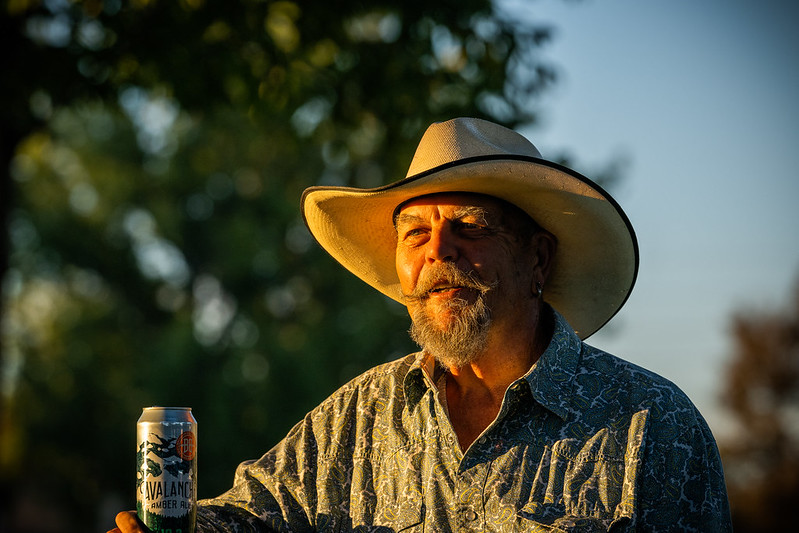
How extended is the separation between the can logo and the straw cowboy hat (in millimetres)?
1156

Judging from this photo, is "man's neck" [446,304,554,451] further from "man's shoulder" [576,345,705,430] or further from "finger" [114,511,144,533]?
"finger" [114,511,144,533]

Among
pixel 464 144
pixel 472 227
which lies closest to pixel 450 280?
pixel 472 227

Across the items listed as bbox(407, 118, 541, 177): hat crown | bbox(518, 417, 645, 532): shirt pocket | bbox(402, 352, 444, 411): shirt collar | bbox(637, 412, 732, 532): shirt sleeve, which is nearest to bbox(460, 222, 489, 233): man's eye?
bbox(407, 118, 541, 177): hat crown

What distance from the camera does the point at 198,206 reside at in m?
18.1

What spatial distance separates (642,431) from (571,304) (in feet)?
3.01

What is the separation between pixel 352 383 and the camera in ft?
10.7

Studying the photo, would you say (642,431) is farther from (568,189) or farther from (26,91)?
(26,91)

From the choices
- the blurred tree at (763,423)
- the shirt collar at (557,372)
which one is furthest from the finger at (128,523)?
the blurred tree at (763,423)

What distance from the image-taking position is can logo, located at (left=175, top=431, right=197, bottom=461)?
2.23 m

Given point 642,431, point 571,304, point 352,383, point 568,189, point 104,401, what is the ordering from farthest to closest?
1. point 104,401
2. point 571,304
3. point 352,383
4. point 568,189
5. point 642,431

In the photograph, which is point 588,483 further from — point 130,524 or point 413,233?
point 130,524

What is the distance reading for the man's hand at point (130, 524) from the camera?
2.22m

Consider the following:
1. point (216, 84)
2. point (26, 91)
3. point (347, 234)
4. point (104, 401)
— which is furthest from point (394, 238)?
point (104, 401)

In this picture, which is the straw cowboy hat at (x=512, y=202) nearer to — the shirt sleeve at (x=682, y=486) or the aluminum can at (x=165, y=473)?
the shirt sleeve at (x=682, y=486)
